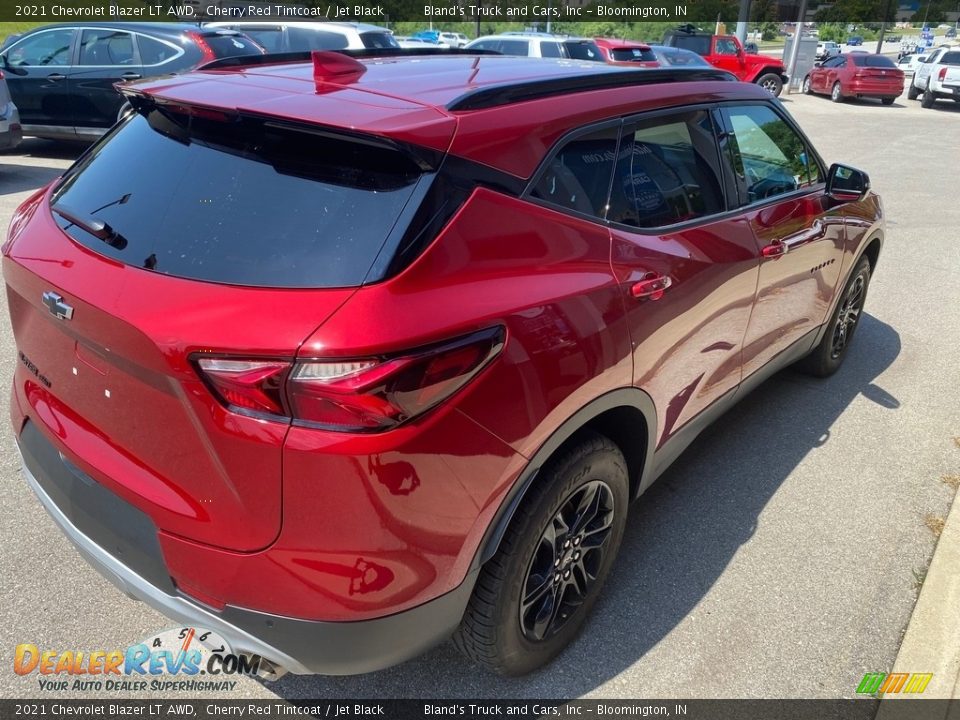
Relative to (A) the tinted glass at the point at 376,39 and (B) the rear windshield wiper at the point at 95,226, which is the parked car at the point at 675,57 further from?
(B) the rear windshield wiper at the point at 95,226

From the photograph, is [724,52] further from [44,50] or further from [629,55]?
[44,50]

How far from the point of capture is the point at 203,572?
176 cm

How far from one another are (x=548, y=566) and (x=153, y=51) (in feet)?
32.5

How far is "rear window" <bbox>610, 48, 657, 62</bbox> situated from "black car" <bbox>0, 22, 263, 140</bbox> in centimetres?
904

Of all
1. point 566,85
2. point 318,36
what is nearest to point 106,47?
point 318,36

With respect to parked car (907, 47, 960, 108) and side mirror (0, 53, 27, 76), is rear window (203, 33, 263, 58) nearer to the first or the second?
side mirror (0, 53, 27, 76)

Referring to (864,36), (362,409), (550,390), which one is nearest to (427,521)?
(362,409)

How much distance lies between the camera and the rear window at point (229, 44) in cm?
979

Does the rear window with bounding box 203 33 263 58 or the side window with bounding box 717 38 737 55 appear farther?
the side window with bounding box 717 38 737 55

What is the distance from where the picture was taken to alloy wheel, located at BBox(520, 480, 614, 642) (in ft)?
7.37

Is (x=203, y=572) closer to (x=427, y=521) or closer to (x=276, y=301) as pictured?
(x=427, y=521)

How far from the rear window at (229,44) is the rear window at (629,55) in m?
8.76

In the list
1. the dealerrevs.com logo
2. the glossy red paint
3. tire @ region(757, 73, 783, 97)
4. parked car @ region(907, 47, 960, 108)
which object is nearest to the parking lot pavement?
the dealerrevs.com logo

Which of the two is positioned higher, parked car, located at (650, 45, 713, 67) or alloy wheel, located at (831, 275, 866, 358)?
alloy wheel, located at (831, 275, 866, 358)
